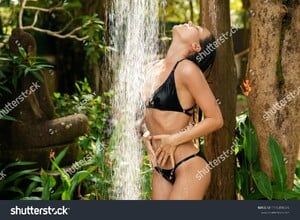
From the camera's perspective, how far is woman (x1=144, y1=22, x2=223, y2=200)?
2947 millimetres

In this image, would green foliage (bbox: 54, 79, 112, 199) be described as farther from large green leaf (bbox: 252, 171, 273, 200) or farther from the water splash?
large green leaf (bbox: 252, 171, 273, 200)

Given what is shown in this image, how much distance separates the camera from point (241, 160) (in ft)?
13.5

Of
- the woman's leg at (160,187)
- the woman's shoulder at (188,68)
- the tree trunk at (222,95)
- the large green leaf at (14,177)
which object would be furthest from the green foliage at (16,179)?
the woman's shoulder at (188,68)

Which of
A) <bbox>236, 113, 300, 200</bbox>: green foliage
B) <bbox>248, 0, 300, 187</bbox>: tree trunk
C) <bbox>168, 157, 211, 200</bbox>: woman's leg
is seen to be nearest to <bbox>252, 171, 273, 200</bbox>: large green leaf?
<bbox>236, 113, 300, 200</bbox>: green foliage

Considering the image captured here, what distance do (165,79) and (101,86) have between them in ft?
14.0

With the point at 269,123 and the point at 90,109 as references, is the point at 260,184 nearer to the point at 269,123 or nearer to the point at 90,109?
the point at 269,123

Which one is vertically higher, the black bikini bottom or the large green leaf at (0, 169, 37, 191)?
the black bikini bottom

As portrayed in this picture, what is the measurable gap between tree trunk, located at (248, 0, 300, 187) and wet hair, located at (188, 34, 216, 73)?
79 centimetres

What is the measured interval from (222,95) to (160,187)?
3.13ft

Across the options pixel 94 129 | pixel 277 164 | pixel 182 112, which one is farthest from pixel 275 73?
pixel 94 129

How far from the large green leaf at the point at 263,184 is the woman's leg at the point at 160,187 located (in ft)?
2.81

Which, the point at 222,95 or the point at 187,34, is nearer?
the point at 187,34

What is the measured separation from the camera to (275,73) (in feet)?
12.6

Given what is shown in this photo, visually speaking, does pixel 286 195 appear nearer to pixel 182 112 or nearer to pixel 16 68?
pixel 182 112
